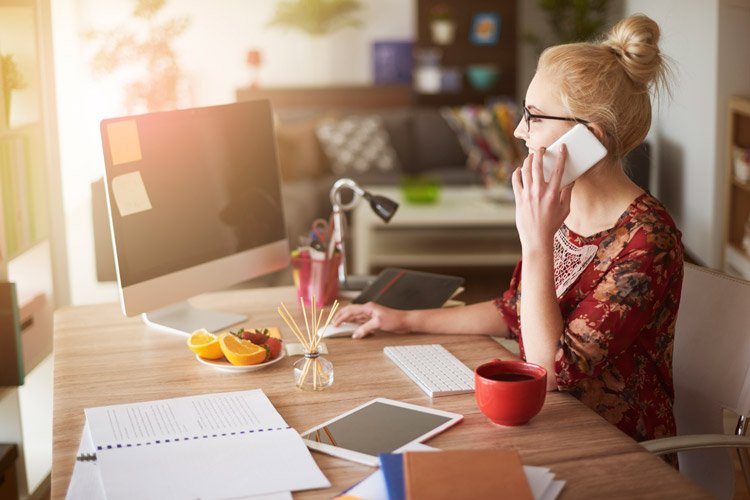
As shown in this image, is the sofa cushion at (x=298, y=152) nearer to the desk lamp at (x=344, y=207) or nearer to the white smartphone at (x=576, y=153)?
the desk lamp at (x=344, y=207)

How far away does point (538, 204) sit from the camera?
1.51 metres

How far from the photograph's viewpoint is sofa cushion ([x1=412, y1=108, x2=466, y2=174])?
6.48 meters

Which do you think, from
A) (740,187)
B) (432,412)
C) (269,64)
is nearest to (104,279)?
(432,412)

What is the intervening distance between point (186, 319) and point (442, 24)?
235 inches

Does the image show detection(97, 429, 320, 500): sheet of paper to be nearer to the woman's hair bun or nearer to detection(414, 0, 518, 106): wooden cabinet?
the woman's hair bun

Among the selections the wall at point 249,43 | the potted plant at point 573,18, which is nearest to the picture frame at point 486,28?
the potted plant at point 573,18

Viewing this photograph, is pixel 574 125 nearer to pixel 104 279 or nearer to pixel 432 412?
pixel 432 412

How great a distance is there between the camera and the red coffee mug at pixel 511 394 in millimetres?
1302

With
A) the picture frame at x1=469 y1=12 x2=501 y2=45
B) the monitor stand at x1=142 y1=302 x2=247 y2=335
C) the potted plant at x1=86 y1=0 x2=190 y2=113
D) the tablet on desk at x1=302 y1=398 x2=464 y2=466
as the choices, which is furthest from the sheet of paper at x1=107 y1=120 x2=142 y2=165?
the picture frame at x1=469 y1=12 x2=501 y2=45

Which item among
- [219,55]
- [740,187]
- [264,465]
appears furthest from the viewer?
[219,55]

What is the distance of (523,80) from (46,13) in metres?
5.63

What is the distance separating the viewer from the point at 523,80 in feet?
25.8

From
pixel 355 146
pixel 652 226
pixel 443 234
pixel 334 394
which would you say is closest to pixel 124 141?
pixel 334 394

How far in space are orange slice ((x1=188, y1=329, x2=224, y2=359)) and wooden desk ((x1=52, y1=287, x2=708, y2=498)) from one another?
25 mm
